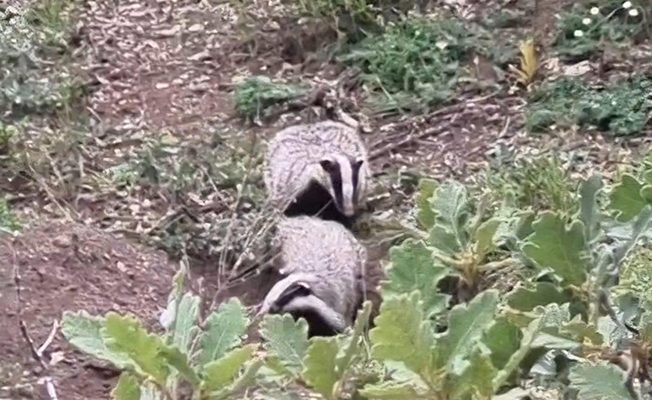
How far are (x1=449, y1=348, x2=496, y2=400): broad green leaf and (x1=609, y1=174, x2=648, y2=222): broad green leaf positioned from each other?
26cm

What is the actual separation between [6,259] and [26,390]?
3.07 feet

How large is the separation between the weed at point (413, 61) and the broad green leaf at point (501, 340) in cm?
501

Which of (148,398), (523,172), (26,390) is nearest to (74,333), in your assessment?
(148,398)

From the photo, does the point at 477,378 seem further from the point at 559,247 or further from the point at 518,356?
the point at 559,247

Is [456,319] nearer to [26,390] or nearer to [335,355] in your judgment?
→ [335,355]

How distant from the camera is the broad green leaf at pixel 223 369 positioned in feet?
3.74

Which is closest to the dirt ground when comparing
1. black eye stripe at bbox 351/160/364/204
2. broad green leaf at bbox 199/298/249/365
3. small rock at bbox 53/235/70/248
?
small rock at bbox 53/235/70/248

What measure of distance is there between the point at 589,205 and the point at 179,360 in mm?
409

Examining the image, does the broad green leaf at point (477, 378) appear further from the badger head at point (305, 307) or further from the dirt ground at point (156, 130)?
the badger head at point (305, 307)

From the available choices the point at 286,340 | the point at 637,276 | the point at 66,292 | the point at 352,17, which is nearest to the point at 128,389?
the point at 286,340

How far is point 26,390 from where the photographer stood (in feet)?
13.1

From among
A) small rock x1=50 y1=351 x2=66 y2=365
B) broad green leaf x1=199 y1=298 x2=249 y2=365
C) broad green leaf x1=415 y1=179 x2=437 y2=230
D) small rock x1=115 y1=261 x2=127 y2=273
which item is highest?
broad green leaf x1=199 y1=298 x2=249 y2=365

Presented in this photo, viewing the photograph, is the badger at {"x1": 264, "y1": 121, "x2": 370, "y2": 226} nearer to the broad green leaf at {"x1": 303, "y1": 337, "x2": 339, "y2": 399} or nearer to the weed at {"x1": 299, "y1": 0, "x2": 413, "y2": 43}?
the weed at {"x1": 299, "y1": 0, "x2": 413, "y2": 43}

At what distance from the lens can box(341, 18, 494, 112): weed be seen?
6.14 meters
